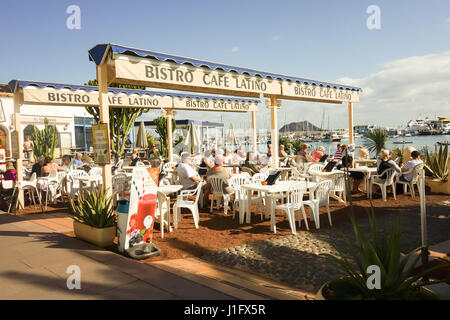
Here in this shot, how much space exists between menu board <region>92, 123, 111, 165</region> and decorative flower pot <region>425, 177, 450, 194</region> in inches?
287

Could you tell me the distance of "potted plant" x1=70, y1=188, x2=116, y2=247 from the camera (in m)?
4.45

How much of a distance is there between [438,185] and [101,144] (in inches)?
293

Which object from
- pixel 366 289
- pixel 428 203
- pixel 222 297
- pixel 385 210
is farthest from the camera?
pixel 428 203

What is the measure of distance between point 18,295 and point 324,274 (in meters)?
2.78

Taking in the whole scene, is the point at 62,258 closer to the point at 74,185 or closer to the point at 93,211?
the point at 93,211

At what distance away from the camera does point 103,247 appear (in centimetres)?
445

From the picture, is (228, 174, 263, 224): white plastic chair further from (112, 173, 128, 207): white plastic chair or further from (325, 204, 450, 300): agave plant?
(325, 204, 450, 300): agave plant

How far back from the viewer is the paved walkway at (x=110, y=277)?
288cm

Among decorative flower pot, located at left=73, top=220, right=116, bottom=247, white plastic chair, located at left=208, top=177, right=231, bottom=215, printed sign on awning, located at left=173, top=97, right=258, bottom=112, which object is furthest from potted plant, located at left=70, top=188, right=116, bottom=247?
printed sign on awning, located at left=173, top=97, right=258, bottom=112

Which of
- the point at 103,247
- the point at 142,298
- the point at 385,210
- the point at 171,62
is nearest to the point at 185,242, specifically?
the point at 103,247

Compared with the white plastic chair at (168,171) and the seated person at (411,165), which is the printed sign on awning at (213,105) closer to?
the white plastic chair at (168,171)

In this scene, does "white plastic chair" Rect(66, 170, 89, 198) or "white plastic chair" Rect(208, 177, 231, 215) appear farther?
"white plastic chair" Rect(66, 170, 89, 198)

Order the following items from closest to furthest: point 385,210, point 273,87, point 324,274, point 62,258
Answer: point 324,274
point 62,258
point 385,210
point 273,87

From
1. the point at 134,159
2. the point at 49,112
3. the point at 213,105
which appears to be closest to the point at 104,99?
the point at 134,159
